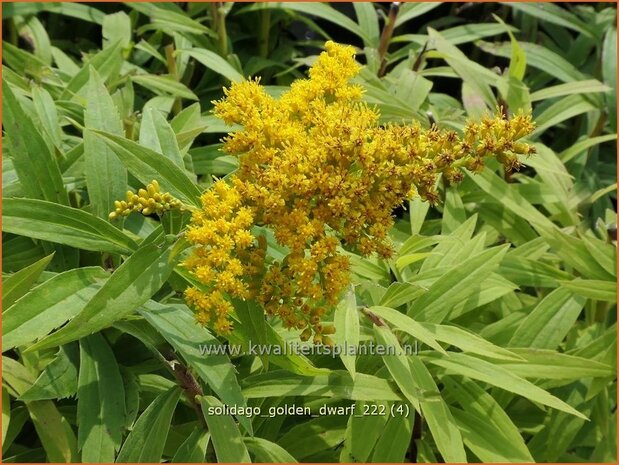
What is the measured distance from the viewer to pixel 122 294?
1522 mm

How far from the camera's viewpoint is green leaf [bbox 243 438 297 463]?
178 cm

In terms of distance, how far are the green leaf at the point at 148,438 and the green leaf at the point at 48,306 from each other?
0.31 metres

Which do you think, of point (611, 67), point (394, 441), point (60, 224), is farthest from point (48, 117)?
point (611, 67)

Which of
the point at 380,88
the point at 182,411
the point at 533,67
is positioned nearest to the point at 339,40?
the point at 533,67

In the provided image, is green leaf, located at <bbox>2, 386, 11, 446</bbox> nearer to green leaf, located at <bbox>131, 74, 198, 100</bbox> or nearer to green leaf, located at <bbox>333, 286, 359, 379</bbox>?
green leaf, located at <bbox>333, 286, 359, 379</bbox>

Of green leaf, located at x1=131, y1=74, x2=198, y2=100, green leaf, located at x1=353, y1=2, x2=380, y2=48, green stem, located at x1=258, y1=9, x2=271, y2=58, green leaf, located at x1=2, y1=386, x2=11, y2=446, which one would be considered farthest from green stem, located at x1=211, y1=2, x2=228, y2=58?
green leaf, located at x1=2, y1=386, x2=11, y2=446

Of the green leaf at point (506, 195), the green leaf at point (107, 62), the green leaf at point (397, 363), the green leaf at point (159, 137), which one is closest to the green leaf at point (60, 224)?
the green leaf at point (159, 137)

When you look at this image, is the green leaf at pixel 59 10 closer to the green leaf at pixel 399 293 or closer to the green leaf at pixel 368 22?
the green leaf at pixel 368 22

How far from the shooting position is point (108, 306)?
4.94ft

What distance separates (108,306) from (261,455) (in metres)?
0.55

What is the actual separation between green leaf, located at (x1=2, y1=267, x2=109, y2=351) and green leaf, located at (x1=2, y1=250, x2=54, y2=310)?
4.0 inches

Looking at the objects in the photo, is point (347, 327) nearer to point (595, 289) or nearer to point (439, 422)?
point (439, 422)

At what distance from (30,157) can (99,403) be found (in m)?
0.64

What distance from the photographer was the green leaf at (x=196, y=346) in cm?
158
